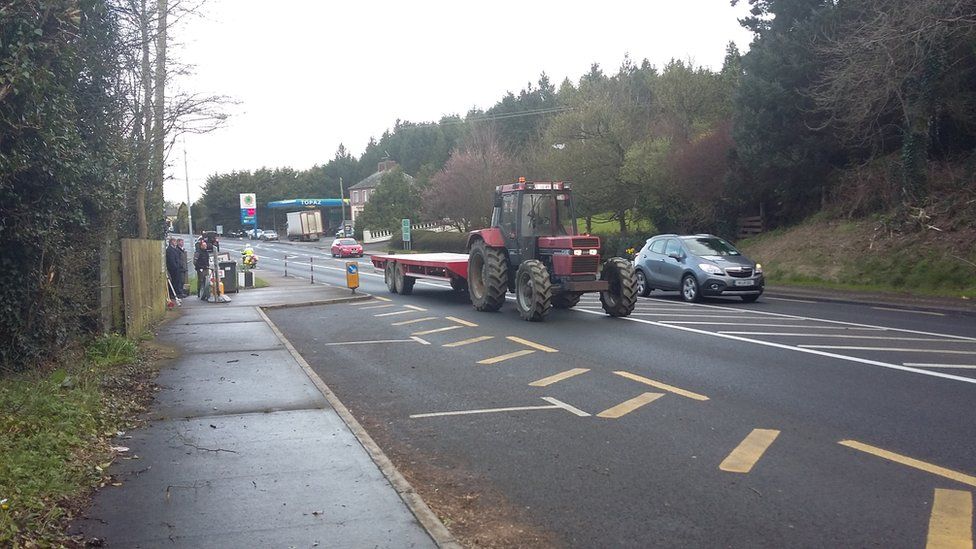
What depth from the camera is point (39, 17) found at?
8227mm

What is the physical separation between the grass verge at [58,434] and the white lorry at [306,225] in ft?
265

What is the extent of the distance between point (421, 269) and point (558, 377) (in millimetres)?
12758

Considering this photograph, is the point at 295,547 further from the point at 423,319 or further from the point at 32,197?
the point at 423,319

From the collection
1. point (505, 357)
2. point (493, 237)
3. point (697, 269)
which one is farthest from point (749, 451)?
point (697, 269)

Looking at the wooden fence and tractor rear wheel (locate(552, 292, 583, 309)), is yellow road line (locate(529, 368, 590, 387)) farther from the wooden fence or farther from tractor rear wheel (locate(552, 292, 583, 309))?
tractor rear wheel (locate(552, 292, 583, 309))

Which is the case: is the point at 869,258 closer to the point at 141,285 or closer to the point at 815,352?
the point at 815,352

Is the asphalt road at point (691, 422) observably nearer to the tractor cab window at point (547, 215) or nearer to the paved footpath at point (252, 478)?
the paved footpath at point (252, 478)

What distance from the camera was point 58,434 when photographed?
21.8 feet

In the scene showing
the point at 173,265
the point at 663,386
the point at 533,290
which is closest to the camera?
the point at 663,386

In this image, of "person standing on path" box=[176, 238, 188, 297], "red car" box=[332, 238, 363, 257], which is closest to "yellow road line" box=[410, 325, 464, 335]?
"person standing on path" box=[176, 238, 188, 297]

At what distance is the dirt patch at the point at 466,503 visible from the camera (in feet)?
16.3

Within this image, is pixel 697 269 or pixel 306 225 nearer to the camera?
pixel 697 269

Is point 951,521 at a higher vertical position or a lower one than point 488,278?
lower

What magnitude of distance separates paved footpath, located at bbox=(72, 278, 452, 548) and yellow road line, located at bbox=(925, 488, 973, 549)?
282cm
